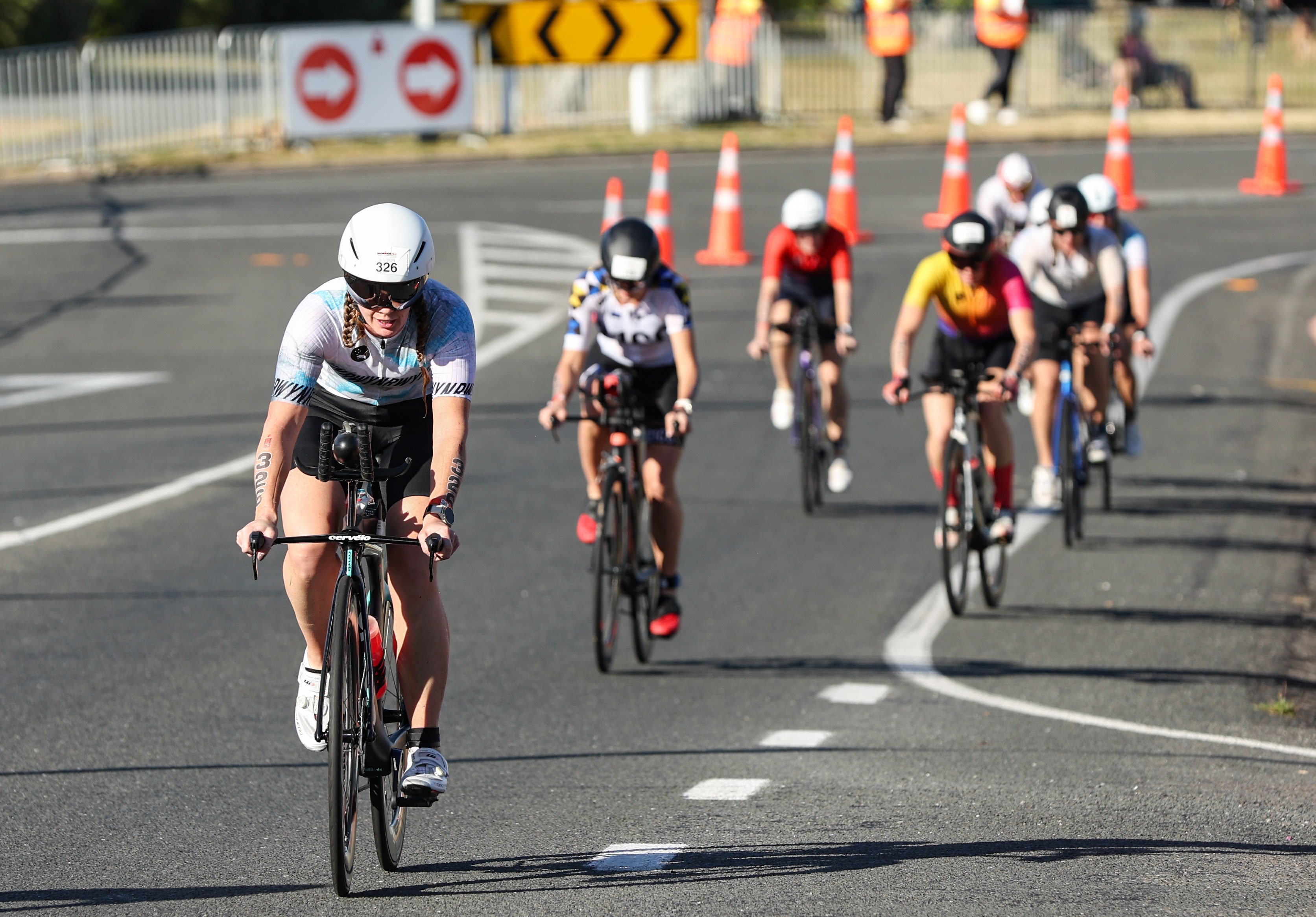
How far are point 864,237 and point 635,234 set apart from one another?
13.0 meters

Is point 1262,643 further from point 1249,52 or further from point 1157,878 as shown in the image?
point 1249,52

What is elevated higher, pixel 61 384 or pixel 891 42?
pixel 891 42

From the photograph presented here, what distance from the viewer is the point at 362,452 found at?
216 inches

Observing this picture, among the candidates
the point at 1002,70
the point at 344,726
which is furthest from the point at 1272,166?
the point at 344,726

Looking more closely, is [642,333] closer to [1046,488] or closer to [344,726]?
[1046,488]

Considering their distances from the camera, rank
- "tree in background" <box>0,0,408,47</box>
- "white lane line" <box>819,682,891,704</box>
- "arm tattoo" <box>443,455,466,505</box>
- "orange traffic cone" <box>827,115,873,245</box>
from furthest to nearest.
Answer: "tree in background" <box>0,0,408,47</box>
"orange traffic cone" <box>827,115,873,245</box>
"white lane line" <box>819,682,891,704</box>
"arm tattoo" <box>443,455,466,505</box>

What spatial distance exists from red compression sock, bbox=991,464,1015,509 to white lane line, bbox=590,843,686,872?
476 cm

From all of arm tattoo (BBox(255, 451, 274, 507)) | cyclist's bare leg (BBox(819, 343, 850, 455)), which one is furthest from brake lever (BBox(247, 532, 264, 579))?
cyclist's bare leg (BBox(819, 343, 850, 455))

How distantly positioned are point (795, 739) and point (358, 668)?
262 centimetres

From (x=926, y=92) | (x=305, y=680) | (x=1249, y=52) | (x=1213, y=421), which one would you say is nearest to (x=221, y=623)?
(x=305, y=680)

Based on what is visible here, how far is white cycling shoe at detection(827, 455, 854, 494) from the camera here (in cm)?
1220

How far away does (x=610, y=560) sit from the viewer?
878cm

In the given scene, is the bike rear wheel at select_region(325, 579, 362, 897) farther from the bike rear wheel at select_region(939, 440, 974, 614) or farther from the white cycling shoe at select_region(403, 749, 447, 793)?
the bike rear wheel at select_region(939, 440, 974, 614)

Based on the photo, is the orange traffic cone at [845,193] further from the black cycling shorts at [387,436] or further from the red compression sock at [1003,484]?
the black cycling shorts at [387,436]
